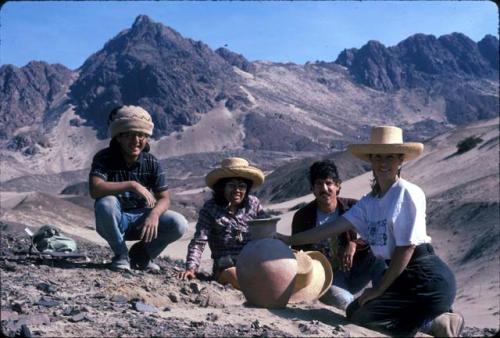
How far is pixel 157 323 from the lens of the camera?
474 centimetres

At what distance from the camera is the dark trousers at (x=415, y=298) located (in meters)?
4.86

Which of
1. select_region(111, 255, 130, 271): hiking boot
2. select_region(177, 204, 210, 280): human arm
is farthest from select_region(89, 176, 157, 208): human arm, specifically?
select_region(111, 255, 130, 271): hiking boot

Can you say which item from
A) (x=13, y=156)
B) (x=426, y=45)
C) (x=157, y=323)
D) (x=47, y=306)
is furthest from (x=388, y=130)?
(x=426, y=45)

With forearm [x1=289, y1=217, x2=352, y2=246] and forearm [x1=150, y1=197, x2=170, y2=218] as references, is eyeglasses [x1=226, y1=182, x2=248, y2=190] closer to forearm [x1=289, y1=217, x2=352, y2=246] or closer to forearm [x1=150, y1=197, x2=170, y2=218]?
forearm [x1=150, y1=197, x2=170, y2=218]

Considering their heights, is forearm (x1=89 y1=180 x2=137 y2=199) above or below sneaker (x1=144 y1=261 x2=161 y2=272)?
above

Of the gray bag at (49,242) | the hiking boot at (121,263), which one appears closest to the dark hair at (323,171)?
the hiking boot at (121,263)

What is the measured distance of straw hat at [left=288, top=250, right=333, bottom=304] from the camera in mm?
5543

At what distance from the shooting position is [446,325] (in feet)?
16.2

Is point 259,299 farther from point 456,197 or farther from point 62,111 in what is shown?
point 62,111

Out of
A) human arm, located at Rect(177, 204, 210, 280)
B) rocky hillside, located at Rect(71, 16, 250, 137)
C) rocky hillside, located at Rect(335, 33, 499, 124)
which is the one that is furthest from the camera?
rocky hillside, located at Rect(335, 33, 499, 124)

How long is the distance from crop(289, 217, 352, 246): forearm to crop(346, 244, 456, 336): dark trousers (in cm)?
68

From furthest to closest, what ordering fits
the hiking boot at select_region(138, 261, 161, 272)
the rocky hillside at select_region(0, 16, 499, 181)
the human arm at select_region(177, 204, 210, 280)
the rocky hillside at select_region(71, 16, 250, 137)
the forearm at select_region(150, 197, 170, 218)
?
the rocky hillside at select_region(71, 16, 250, 137)
the rocky hillside at select_region(0, 16, 499, 181)
the hiking boot at select_region(138, 261, 161, 272)
the human arm at select_region(177, 204, 210, 280)
the forearm at select_region(150, 197, 170, 218)

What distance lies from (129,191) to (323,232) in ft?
6.28

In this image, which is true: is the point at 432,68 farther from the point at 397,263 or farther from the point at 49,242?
the point at 397,263
